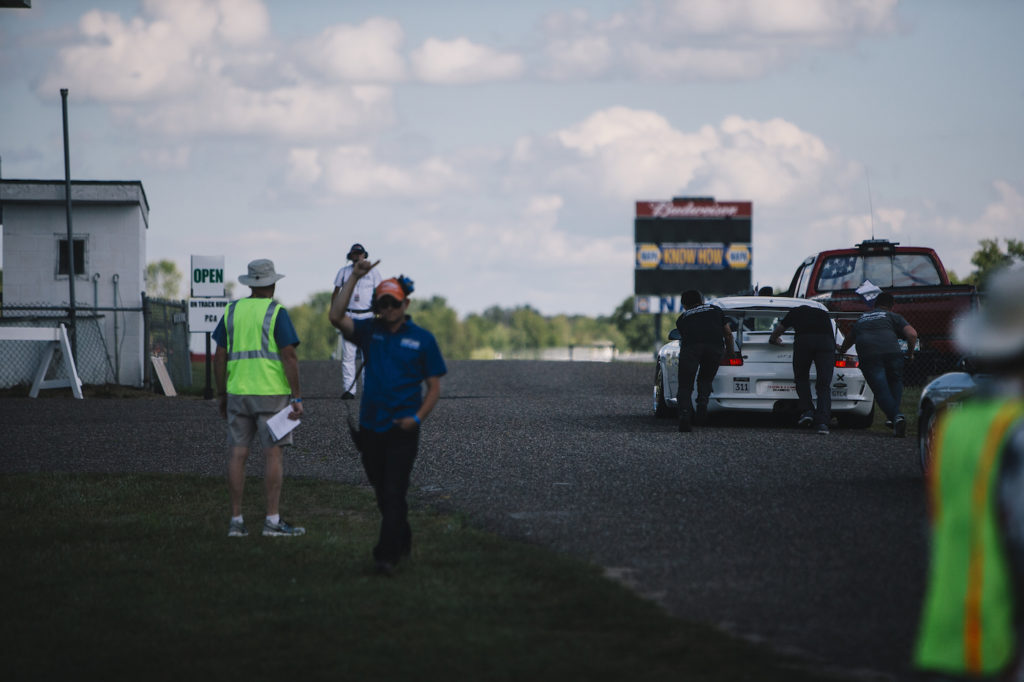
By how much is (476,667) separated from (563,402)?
15168 mm

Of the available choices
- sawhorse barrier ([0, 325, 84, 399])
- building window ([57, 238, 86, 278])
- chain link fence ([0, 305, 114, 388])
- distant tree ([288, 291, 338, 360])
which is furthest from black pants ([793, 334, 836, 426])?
distant tree ([288, 291, 338, 360])

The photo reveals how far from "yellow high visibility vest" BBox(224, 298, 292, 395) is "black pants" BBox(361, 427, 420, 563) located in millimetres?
1357

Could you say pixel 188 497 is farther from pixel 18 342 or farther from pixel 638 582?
pixel 18 342

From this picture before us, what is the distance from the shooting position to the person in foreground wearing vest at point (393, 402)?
7234 millimetres

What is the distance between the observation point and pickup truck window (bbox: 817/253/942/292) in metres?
20.8

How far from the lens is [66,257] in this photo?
25828 mm

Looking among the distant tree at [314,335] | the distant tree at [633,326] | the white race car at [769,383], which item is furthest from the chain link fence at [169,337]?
the distant tree at [314,335]

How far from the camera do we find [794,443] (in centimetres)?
1342

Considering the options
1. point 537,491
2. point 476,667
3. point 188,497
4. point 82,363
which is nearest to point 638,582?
point 476,667

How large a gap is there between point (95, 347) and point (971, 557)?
23299 millimetres

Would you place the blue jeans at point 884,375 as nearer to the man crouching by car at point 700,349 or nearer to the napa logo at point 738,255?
the man crouching by car at point 700,349

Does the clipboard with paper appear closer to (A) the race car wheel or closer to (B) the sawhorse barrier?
(A) the race car wheel

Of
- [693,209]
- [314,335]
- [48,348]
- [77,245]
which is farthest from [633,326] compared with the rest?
[48,348]

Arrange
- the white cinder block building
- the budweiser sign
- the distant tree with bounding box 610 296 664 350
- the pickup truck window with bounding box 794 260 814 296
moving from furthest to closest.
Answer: the distant tree with bounding box 610 296 664 350, the budweiser sign, the white cinder block building, the pickup truck window with bounding box 794 260 814 296
